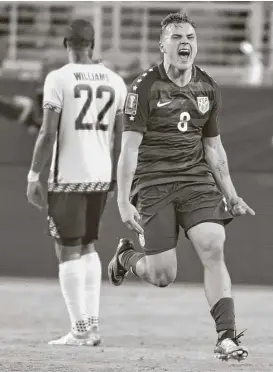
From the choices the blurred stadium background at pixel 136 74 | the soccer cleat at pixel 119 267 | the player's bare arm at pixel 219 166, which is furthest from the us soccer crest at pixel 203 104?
the blurred stadium background at pixel 136 74

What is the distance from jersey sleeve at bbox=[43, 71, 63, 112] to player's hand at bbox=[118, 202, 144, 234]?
1.49 m

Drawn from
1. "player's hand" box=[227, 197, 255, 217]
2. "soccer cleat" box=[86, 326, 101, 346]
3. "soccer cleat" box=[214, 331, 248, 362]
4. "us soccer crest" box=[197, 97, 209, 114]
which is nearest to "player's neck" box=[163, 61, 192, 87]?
"us soccer crest" box=[197, 97, 209, 114]

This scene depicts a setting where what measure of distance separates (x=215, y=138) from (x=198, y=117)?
0.25m

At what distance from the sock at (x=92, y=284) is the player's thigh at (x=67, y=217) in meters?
0.16

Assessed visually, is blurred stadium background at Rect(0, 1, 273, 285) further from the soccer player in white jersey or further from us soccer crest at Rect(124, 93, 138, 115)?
us soccer crest at Rect(124, 93, 138, 115)

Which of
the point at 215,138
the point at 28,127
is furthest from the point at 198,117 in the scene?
the point at 28,127

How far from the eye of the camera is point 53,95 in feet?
23.6

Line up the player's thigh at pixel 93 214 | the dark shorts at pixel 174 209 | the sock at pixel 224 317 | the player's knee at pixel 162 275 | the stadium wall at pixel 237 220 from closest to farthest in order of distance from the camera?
the sock at pixel 224 317
the dark shorts at pixel 174 209
the player's knee at pixel 162 275
the player's thigh at pixel 93 214
the stadium wall at pixel 237 220

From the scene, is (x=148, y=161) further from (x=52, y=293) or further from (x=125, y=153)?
(x=52, y=293)

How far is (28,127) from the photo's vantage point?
14.3m

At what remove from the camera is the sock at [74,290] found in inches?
289


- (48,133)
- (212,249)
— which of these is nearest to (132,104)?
(212,249)

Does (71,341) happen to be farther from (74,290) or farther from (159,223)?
(159,223)

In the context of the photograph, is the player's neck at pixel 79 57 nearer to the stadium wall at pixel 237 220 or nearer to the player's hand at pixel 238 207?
the player's hand at pixel 238 207
